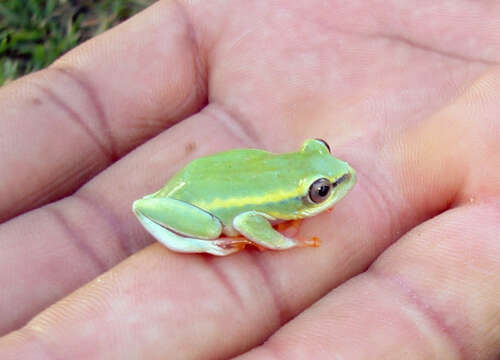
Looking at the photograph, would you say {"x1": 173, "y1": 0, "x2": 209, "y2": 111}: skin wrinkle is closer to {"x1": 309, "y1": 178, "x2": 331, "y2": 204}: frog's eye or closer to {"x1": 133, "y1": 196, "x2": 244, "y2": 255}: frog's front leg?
{"x1": 133, "y1": 196, "x2": 244, "y2": 255}: frog's front leg

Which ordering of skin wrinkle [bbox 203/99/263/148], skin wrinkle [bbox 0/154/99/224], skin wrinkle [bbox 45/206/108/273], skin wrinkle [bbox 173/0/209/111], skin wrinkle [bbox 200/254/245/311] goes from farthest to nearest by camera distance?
skin wrinkle [bbox 173/0/209/111] → skin wrinkle [bbox 203/99/263/148] → skin wrinkle [bbox 0/154/99/224] → skin wrinkle [bbox 45/206/108/273] → skin wrinkle [bbox 200/254/245/311]

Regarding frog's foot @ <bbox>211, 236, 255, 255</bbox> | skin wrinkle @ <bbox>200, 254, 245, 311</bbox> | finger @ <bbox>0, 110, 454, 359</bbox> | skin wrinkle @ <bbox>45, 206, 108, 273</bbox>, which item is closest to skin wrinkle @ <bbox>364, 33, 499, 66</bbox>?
finger @ <bbox>0, 110, 454, 359</bbox>

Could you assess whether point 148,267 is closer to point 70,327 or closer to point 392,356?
point 70,327

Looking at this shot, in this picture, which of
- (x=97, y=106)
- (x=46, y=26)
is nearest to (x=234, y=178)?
(x=97, y=106)

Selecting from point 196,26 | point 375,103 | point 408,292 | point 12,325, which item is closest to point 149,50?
point 196,26

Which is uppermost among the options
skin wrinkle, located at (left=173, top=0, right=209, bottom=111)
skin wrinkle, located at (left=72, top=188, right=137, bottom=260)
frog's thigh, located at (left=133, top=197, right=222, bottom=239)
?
skin wrinkle, located at (left=173, top=0, right=209, bottom=111)

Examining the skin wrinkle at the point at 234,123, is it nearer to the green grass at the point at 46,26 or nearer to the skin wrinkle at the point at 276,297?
the skin wrinkle at the point at 276,297
